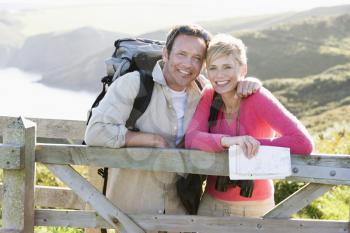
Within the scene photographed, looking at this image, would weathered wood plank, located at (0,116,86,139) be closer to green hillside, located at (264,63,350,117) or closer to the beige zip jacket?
the beige zip jacket

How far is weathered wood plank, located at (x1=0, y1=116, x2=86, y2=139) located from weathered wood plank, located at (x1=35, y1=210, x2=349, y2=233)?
5.08 ft

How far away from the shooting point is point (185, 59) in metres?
Answer: 4.01

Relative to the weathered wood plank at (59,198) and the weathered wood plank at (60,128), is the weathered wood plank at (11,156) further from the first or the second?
the weathered wood plank at (59,198)

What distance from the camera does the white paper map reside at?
3689mm

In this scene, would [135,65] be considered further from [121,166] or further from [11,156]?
[11,156]

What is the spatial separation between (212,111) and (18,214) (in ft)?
5.70

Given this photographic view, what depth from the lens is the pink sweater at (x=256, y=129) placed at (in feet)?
12.2

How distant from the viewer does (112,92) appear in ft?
12.9

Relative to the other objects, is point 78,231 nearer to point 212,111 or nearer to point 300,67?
point 212,111

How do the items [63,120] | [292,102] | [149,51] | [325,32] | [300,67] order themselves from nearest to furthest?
[149,51] < [63,120] < [292,102] < [300,67] < [325,32]

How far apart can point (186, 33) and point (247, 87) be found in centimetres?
67

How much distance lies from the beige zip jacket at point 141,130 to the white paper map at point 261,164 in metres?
0.64

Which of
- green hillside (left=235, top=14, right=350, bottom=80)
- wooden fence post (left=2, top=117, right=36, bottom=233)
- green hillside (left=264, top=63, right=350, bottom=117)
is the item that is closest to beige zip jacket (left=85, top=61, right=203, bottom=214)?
wooden fence post (left=2, top=117, right=36, bottom=233)

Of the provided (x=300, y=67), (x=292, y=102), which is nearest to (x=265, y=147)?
(x=292, y=102)
